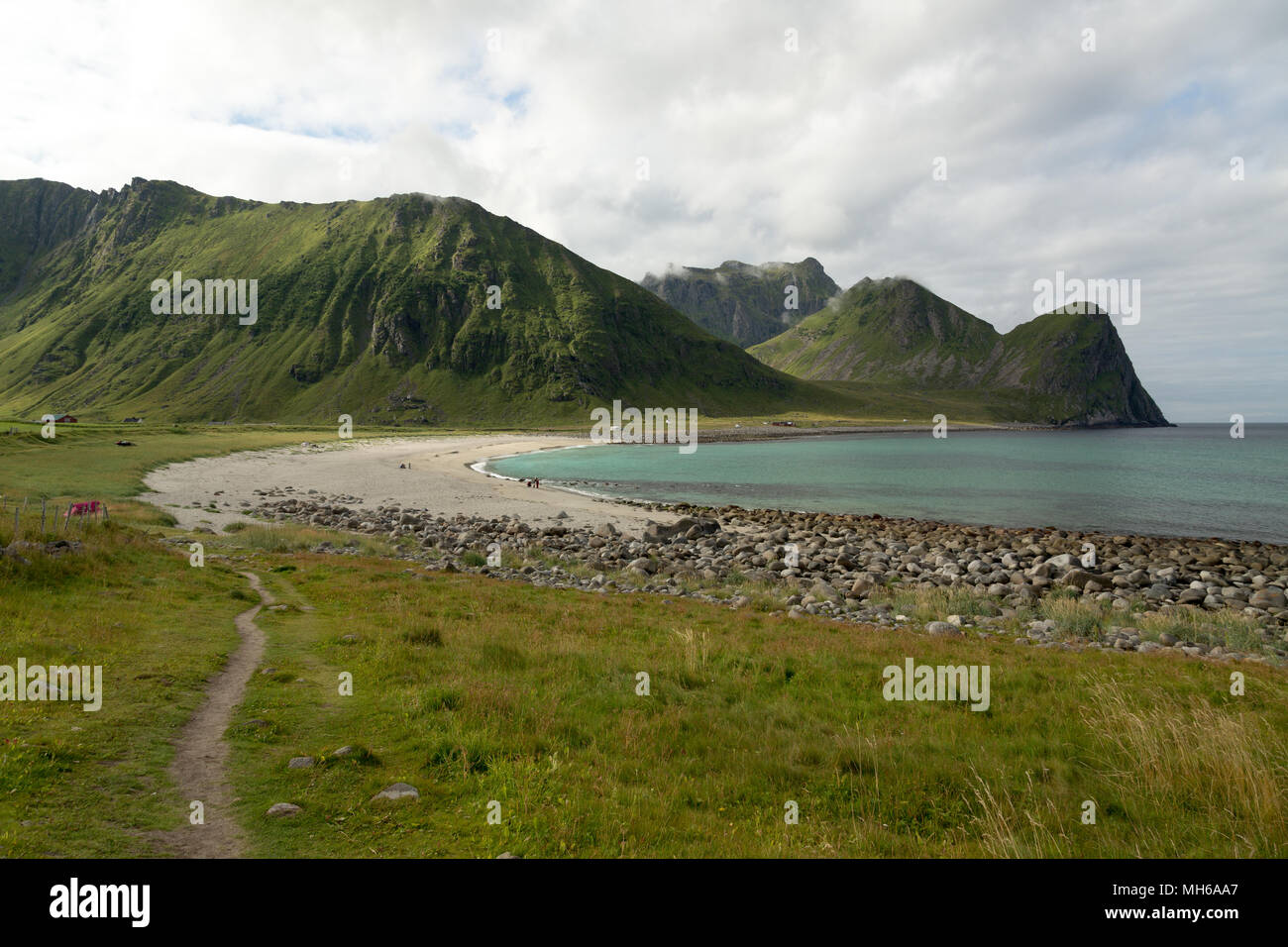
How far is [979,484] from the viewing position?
81.4m

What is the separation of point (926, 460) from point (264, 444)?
12314 cm

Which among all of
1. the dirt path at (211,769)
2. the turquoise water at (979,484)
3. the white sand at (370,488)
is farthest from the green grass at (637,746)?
the turquoise water at (979,484)

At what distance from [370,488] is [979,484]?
249ft

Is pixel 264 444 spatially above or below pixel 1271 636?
above

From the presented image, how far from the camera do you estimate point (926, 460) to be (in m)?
117

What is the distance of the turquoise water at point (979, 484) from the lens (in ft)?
185

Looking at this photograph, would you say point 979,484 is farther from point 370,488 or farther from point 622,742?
point 622,742

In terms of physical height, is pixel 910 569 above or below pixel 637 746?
below

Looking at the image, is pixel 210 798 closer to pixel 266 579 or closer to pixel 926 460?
pixel 266 579

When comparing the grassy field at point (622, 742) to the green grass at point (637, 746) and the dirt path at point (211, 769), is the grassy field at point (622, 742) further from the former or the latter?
the dirt path at point (211, 769)

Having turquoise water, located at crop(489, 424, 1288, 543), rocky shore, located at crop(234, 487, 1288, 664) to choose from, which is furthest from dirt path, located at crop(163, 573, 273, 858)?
turquoise water, located at crop(489, 424, 1288, 543)

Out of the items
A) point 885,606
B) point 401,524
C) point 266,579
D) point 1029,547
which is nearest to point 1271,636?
point 885,606

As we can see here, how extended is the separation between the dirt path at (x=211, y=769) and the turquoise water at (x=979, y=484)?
5412 cm

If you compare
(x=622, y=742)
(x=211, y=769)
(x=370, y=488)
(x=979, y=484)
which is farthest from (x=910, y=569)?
(x=979, y=484)
